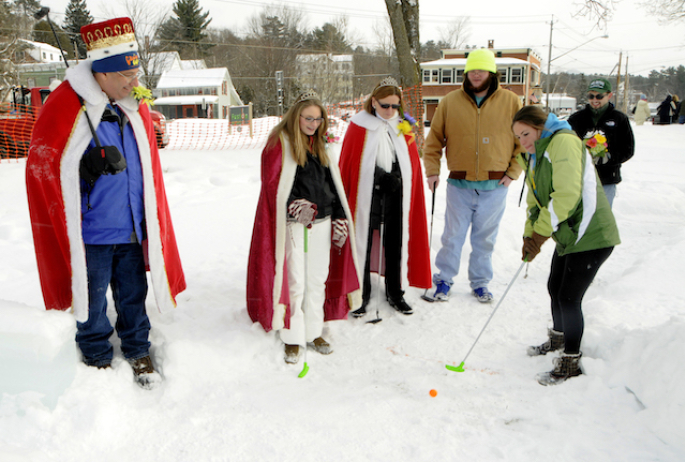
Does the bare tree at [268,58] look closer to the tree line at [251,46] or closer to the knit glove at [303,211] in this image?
the tree line at [251,46]

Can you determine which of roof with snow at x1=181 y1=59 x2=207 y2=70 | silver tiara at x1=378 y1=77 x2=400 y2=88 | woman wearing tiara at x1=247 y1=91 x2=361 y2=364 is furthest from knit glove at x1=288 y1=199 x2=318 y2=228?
roof with snow at x1=181 y1=59 x2=207 y2=70

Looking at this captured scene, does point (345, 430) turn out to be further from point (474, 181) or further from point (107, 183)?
point (474, 181)

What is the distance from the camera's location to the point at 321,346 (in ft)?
11.6

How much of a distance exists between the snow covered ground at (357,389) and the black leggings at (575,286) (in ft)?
0.73

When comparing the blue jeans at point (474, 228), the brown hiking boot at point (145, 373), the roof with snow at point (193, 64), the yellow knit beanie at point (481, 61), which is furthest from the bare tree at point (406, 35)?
the roof with snow at point (193, 64)

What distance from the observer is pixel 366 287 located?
4.25m

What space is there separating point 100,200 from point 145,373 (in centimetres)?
112

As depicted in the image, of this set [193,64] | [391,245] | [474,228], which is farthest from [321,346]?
[193,64]

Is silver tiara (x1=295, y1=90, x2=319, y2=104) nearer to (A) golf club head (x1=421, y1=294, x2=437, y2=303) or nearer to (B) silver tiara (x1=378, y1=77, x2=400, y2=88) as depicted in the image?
(B) silver tiara (x1=378, y1=77, x2=400, y2=88)

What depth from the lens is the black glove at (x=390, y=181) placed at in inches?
154

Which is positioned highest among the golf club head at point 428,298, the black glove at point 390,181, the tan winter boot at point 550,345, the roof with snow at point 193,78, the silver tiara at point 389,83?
the roof with snow at point 193,78

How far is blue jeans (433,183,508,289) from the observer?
434cm

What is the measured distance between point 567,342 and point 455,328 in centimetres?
107

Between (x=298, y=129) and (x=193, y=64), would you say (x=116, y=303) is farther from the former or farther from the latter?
(x=193, y=64)
